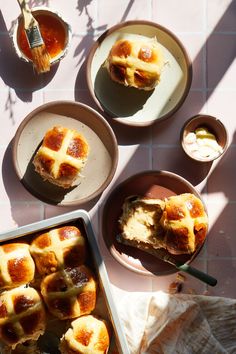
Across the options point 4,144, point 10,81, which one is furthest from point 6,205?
point 10,81

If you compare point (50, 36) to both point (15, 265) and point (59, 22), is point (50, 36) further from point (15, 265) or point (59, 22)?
point (15, 265)

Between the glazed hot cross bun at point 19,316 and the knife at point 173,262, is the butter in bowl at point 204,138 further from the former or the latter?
the glazed hot cross bun at point 19,316

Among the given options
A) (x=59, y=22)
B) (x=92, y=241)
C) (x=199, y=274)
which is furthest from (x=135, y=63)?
(x=199, y=274)

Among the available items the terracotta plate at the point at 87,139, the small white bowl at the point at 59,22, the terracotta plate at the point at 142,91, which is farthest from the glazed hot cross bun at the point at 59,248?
the small white bowl at the point at 59,22

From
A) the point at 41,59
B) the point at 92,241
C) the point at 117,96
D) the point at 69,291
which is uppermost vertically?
the point at 41,59

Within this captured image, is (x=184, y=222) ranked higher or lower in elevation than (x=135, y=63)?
lower

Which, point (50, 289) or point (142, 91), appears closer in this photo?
point (50, 289)
